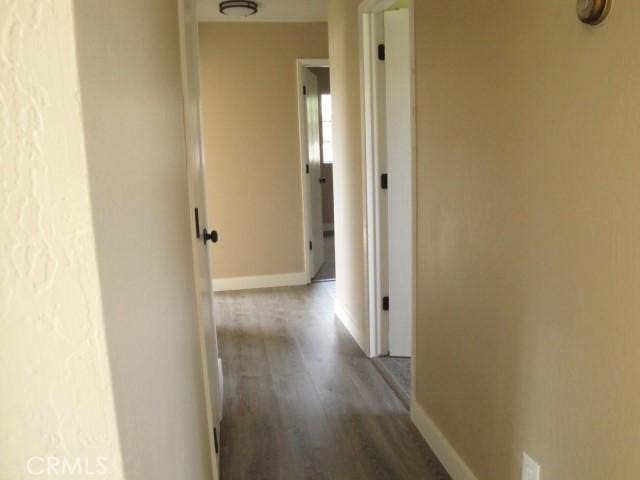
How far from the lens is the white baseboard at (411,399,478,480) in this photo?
1.88 meters

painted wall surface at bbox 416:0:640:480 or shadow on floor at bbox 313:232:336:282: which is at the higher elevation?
painted wall surface at bbox 416:0:640:480

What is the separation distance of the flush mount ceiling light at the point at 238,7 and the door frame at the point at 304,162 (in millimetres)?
667

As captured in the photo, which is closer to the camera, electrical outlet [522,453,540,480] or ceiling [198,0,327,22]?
electrical outlet [522,453,540,480]

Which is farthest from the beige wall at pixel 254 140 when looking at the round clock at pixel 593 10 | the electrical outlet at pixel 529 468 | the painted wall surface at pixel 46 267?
the painted wall surface at pixel 46 267

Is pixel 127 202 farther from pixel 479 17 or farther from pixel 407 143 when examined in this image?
pixel 407 143

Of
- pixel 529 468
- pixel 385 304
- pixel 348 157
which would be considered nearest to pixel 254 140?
pixel 348 157

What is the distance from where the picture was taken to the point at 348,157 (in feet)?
10.9

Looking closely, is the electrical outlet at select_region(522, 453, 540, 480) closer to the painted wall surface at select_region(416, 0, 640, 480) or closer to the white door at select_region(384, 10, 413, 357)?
the painted wall surface at select_region(416, 0, 640, 480)

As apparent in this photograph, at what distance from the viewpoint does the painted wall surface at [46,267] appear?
0.46 metres

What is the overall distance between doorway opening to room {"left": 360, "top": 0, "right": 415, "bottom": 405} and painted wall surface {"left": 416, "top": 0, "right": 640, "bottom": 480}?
80 cm

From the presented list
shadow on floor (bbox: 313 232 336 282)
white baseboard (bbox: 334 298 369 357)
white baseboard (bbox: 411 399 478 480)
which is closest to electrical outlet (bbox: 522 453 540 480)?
white baseboard (bbox: 411 399 478 480)

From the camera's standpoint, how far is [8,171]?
1.51 feet

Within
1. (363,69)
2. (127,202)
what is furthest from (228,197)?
(127,202)

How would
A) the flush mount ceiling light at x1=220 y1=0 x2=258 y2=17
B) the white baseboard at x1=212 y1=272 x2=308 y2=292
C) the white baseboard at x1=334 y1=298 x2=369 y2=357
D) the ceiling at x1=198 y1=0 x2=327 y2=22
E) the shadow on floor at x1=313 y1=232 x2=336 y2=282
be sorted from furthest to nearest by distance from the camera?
1. the shadow on floor at x1=313 y1=232 x2=336 y2=282
2. the white baseboard at x1=212 y1=272 x2=308 y2=292
3. the ceiling at x1=198 y1=0 x2=327 y2=22
4. the flush mount ceiling light at x1=220 y1=0 x2=258 y2=17
5. the white baseboard at x1=334 y1=298 x2=369 y2=357
